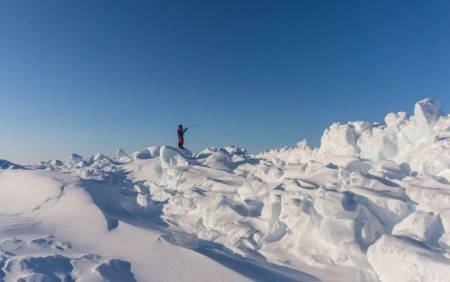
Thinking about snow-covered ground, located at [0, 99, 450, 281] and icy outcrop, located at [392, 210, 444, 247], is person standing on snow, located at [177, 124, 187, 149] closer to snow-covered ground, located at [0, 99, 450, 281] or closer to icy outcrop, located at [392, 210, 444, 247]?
snow-covered ground, located at [0, 99, 450, 281]

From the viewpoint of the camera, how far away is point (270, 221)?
306 inches

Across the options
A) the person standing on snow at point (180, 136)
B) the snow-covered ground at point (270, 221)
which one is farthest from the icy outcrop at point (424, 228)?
the person standing on snow at point (180, 136)

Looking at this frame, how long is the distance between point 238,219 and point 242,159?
611 cm

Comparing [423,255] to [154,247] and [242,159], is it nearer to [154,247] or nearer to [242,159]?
[154,247]

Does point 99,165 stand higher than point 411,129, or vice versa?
point 411,129

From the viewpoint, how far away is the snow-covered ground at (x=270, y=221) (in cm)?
562

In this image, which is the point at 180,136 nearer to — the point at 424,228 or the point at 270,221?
the point at 270,221

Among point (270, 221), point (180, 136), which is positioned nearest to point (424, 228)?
point (270, 221)

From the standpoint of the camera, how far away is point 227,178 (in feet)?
36.4

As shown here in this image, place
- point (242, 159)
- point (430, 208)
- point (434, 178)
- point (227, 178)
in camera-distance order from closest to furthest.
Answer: point (430, 208) → point (434, 178) → point (227, 178) → point (242, 159)

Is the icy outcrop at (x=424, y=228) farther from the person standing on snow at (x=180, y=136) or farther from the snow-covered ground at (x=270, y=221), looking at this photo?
the person standing on snow at (x=180, y=136)

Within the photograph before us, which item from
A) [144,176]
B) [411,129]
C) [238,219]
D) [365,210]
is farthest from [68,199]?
[411,129]

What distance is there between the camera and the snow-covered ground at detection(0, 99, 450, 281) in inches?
221

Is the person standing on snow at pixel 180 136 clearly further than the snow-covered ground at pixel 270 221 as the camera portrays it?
Yes
